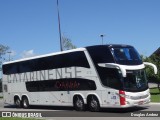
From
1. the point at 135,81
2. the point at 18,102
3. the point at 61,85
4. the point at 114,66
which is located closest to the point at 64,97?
the point at 61,85

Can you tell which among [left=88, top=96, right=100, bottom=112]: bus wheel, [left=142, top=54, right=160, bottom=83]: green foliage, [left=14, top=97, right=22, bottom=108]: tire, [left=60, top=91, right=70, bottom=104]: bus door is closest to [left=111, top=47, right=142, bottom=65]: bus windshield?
[left=88, top=96, right=100, bottom=112]: bus wheel

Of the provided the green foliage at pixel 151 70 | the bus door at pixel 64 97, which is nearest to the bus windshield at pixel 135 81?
the bus door at pixel 64 97

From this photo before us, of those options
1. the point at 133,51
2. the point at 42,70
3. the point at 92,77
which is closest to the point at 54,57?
the point at 42,70

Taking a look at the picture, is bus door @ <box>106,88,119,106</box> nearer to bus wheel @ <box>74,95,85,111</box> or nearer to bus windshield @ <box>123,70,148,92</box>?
bus windshield @ <box>123,70,148,92</box>

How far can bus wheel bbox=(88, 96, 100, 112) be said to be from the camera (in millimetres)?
21547

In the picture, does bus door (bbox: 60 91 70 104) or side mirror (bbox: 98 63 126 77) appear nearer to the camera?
side mirror (bbox: 98 63 126 77)

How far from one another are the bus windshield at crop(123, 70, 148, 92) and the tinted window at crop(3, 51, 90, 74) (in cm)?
272

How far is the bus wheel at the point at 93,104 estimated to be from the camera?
21547 mm

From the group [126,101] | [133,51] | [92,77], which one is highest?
[133,51]

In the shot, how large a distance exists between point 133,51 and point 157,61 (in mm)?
19390

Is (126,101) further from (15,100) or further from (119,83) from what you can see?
(15,100)

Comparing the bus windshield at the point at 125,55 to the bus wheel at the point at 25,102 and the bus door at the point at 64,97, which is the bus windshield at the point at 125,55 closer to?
the bus door at the point at 64,97

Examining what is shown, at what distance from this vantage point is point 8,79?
30406 mm

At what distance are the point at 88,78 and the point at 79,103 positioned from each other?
180cm
